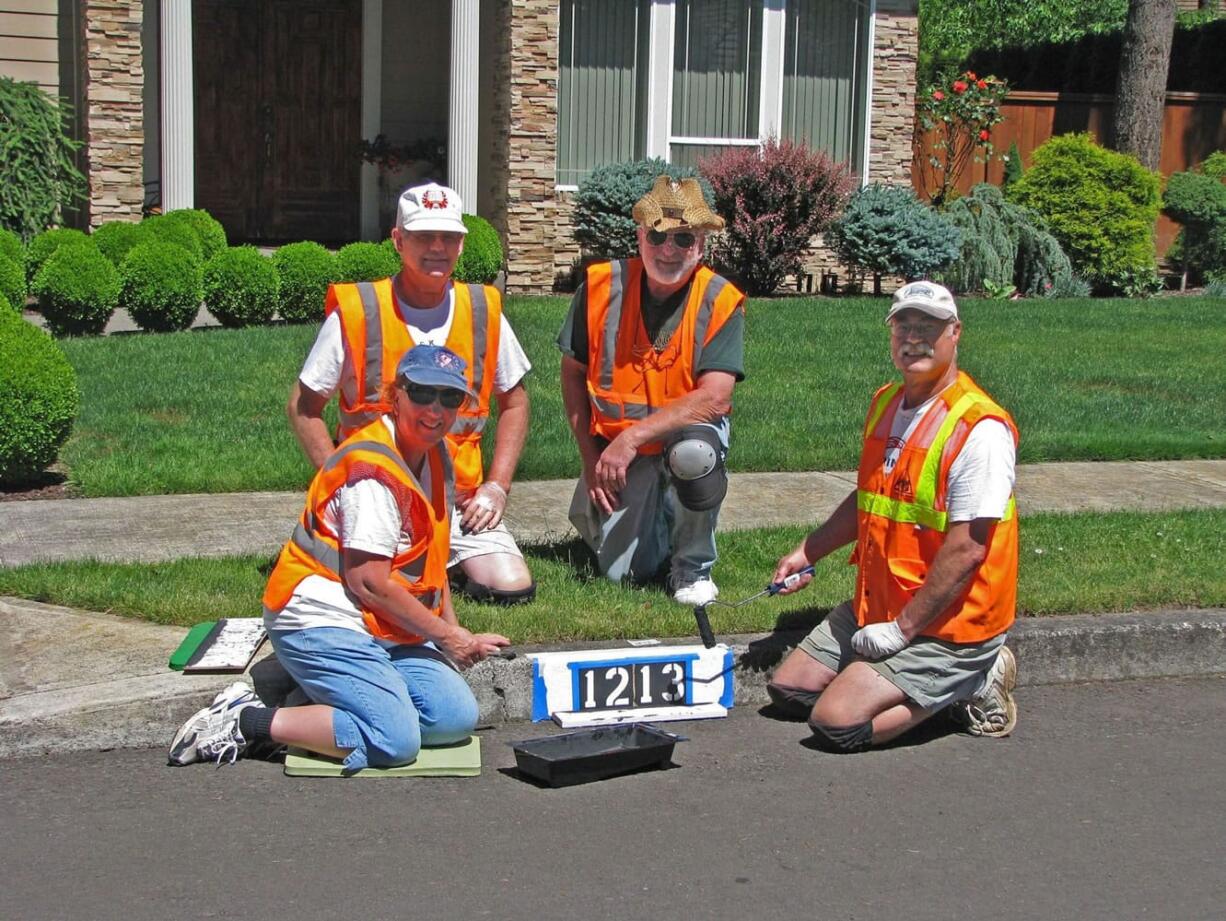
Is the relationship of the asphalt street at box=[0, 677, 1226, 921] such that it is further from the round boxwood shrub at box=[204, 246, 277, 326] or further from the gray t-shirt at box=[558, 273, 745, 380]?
the round boxwood shrub at box=[204, 246, 277, 326]

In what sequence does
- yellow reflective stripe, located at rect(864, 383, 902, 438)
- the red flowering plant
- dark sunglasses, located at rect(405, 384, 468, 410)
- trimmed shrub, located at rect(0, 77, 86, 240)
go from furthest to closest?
the red flowering plant, trimmed shrub, located at rect(0, 77, 86, 240), yellow reflective stripe, located at rect(864, 383, 902, 438), dark sunglasses, located at rect(405, 384, 468, 410)

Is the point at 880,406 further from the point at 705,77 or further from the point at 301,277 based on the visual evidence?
the point at 705,77

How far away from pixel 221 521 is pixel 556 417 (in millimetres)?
2700

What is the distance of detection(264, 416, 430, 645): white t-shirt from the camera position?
4902mm

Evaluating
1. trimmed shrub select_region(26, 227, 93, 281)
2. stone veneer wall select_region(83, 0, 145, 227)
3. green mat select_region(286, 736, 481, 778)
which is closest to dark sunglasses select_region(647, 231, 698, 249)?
green mat select_region(286, 736, 481, 778)

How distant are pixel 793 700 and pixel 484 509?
4.23ft

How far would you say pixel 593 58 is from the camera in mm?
16891

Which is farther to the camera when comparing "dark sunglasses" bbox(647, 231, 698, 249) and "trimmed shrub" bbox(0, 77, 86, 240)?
"trimmed shrub" bbox(0, 77, 86, 240)

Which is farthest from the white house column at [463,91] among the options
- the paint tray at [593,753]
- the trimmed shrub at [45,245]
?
the paint tray at [593,753]

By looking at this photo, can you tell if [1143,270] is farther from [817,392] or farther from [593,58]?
[817,392]

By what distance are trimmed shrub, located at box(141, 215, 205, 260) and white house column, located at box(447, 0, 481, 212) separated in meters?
3.23

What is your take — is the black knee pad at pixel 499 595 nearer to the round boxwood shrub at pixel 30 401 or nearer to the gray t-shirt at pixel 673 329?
the gray t-shirt at pixel 673 329

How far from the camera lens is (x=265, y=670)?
5363mm

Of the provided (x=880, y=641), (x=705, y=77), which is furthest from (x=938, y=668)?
(x=705, y=77)
